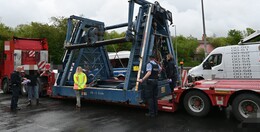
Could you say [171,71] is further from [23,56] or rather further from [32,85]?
[23,56]

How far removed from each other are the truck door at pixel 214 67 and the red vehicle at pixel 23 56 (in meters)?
7.89

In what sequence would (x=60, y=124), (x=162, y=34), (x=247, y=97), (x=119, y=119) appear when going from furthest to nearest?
(x=162, y=34), (x=119, y=119), (x=60, y=124), (x=247, y=97)

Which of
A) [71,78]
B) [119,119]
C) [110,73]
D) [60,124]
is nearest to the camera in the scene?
[60,124]

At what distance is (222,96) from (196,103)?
0.81 m

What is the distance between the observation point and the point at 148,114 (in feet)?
23.2

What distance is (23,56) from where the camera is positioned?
1221cm

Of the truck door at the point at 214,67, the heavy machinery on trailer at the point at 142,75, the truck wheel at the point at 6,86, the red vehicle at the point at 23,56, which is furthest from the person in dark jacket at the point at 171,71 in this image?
the truck wheel at the point at 6,86

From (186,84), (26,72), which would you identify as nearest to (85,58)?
(26,72)

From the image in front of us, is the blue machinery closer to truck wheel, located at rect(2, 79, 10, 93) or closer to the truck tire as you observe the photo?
the truck tire

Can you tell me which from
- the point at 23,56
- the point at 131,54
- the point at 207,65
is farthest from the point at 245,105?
the point at 23,56

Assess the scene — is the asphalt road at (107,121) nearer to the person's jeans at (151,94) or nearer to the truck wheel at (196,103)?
the truck wheel at (196,103)

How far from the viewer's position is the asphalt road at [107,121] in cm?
585

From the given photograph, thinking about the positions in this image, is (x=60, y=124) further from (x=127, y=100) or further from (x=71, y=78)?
(x=71, y=78)

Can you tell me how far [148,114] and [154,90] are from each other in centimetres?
73
